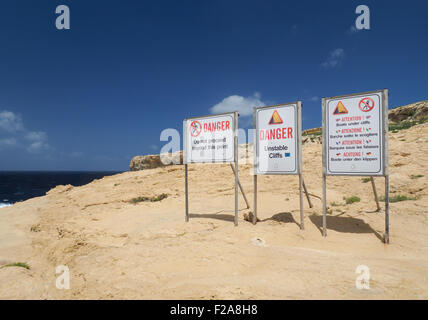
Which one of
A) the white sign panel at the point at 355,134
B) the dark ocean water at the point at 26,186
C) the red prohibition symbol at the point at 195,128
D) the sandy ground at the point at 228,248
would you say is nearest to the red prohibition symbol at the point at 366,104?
the white sign panel at the point at 355,134

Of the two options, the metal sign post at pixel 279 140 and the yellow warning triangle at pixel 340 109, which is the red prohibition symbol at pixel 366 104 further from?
the metal sign post at pixel 279 140

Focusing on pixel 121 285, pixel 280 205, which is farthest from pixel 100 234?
pixel 280 205

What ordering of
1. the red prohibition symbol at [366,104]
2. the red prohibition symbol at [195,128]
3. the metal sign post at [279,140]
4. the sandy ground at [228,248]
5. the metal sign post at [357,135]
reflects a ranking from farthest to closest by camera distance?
the red prohibition symbol at [195,128] < the metal sign post at [279,140] < the red prohibition symbol at [366,104] < the metal sign post at [357,135] < the sandy ground at [228,248]

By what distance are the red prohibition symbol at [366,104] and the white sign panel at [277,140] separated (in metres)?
1.41

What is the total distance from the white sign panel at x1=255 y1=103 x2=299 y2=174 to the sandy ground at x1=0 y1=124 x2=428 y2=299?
160 cm

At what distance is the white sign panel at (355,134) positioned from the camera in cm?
539

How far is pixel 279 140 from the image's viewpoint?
636 cm

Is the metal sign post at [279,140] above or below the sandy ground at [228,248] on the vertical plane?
above

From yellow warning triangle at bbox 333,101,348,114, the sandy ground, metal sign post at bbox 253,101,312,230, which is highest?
yellow warning triangle at bbox 333,101,348,114

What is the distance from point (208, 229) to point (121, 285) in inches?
120

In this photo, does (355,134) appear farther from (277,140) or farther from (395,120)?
(395,120)

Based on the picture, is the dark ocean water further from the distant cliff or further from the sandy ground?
the sandy ground

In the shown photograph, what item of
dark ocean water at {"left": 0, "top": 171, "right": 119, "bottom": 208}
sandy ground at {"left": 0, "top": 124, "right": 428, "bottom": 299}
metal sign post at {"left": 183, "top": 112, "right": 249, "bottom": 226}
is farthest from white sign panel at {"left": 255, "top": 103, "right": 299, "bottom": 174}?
dark ocean water at {"left": 0, "top": 171, "right": 119, "bottom": 208}

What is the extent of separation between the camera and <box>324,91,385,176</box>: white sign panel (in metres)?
5.39
